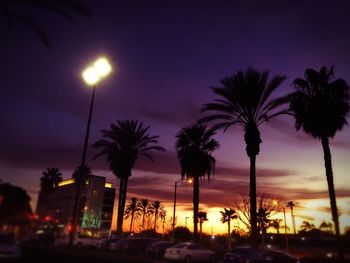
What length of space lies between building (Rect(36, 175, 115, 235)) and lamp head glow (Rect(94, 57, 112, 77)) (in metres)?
115

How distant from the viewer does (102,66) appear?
2066 cm

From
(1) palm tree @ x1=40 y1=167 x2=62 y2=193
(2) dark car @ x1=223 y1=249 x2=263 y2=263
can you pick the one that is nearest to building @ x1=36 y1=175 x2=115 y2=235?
(1) palm tree @ x1=40 y1=167 x2=62 y2=193

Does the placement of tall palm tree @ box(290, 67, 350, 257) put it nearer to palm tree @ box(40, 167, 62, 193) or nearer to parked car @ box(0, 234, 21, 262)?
parked car @ box(0, 234, 21, 262)

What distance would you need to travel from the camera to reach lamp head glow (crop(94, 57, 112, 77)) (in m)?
20.7

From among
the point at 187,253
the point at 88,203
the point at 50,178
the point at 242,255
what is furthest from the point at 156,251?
the point at 88,203

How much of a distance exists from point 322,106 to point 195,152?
55.1ft

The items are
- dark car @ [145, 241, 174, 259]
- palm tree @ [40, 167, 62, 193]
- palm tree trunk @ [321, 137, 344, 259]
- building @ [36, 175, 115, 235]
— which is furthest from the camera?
building @ [36, 175, 115, 235]

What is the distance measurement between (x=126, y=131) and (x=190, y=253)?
21523mm

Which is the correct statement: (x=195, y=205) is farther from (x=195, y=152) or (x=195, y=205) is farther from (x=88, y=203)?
(x=88, y=203)

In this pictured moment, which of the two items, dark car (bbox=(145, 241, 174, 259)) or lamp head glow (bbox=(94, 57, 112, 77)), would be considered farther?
dark car (bbox=(145, 241, 174, 259))

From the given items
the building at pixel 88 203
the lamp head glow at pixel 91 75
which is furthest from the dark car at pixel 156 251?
the building at pixel 88 203

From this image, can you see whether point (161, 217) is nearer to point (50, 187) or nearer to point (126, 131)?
point (50, 187)

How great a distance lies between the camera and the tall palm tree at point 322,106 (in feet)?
91.7

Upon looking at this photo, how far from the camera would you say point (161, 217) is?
127 meters
